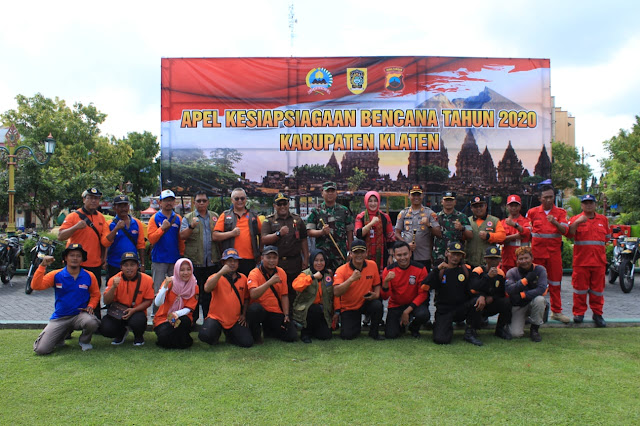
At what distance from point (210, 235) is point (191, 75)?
4837 millimetres

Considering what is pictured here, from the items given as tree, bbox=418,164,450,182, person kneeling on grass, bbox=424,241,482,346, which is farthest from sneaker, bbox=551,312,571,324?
tree, bbox=418,164,450,182

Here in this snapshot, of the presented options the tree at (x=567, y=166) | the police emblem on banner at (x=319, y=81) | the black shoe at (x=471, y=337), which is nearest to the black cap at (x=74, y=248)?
the black shoe at (x=471, y=337)

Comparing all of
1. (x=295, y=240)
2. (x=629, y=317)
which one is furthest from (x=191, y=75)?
(x=629, y=317)

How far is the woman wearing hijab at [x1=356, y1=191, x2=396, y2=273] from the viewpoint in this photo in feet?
17.8

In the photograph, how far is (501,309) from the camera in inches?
195

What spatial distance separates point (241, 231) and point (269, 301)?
2.98 ft

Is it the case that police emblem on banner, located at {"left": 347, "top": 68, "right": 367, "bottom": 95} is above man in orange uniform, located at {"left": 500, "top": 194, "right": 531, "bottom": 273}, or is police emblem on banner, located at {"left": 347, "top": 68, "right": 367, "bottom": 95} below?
above

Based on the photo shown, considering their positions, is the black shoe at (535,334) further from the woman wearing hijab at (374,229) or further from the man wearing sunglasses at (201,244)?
the man wearing sunglasses at (201,244)

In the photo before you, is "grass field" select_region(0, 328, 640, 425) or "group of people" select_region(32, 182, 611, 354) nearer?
"grass field" select_region(0, 328, 640, 425)

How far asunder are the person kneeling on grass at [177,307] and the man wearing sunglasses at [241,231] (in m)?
0.65

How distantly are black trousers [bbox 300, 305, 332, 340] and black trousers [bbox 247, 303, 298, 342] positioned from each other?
151 mm

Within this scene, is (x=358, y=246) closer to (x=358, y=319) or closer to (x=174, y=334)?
(x=358, y=319)

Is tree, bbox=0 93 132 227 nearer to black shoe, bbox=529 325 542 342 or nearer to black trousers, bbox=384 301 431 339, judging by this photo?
black trousers, bbox=384 301 431 339

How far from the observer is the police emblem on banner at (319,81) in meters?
9.17
